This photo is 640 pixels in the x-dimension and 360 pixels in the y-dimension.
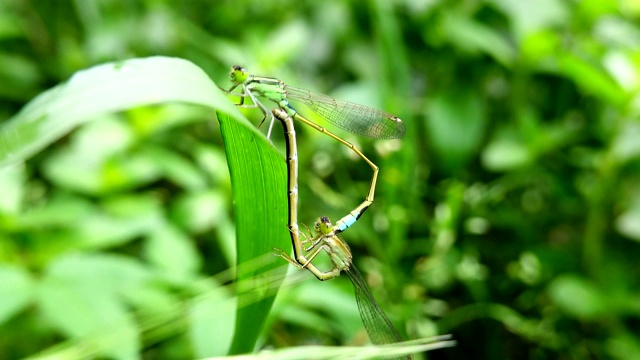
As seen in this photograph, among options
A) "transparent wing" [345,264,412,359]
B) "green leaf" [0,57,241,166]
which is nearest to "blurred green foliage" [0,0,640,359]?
"transparent wing" [345,264,412,359]

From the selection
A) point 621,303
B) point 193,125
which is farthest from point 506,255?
point 193,125

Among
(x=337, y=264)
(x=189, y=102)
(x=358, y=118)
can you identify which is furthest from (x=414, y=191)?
(x=189, y=102)

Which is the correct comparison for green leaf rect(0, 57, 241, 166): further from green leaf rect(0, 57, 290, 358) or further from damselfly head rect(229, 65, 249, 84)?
damselfly head rect(229, 65, 249, 84)

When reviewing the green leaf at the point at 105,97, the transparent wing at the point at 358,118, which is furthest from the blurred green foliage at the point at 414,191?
the green leaf at the point at 105,97

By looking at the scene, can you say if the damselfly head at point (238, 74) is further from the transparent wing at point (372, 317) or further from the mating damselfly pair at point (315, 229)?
the transparent wing at point (372, 317)

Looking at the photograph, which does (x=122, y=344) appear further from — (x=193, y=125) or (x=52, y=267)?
(x=193, y=125)
